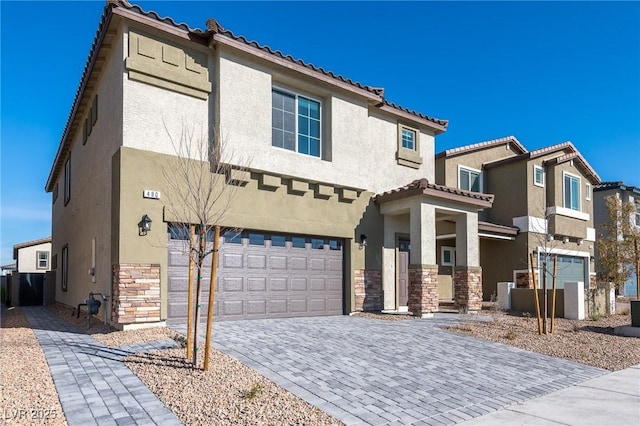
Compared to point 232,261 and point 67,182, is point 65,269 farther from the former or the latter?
point 232,261

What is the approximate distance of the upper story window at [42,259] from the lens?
35219 mm

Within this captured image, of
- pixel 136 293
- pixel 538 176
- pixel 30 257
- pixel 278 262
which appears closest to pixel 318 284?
pixel 278 262

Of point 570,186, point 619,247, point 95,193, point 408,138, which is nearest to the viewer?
point 95,193

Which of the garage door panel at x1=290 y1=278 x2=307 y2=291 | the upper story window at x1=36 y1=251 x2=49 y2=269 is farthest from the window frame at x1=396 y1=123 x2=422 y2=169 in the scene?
the upper story window at x1=36 y1=251 x2=49 y2=269

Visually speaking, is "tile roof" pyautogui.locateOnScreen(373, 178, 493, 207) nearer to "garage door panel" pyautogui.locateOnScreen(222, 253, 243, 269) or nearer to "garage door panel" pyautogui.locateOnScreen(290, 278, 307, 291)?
"garage door panel" pyautogui.locateOnScreen(290, 278, 307, 291)

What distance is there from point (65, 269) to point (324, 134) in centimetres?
1193

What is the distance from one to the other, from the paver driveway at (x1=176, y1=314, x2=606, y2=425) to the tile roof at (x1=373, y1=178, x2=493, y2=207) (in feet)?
14.4

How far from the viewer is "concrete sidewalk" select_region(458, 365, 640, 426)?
5398 millimetres

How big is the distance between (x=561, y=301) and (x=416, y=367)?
9861 mm

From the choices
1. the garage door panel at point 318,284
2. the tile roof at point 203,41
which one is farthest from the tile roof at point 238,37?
the garage door panel at point 318,284

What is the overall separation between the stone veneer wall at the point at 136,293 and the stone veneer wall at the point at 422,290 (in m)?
7.42

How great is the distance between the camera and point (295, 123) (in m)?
13.4

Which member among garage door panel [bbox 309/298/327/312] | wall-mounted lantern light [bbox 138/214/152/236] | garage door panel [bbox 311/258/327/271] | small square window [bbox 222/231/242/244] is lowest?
garage door panel [bbox 309/298/327/312]

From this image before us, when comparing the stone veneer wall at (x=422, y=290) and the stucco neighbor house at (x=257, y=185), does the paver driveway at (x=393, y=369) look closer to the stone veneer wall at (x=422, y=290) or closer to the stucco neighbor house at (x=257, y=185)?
the stucco neighbor house at (x=257, y=185)
